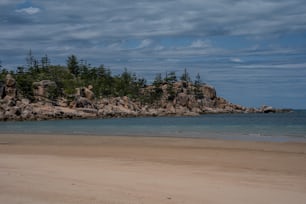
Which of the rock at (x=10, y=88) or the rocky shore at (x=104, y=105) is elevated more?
→ the rock at (x=10, y=88)

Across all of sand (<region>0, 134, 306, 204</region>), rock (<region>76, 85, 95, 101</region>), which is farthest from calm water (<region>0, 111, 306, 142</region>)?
rock (<region>76, 85, 95, 101</region>)

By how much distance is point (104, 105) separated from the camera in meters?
103

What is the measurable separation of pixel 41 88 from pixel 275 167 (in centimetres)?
9201

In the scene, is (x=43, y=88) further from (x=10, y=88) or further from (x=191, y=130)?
(x=191, y=130)

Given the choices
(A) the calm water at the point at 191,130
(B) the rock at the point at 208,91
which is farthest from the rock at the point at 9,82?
(B) the rock at the point at 208,91

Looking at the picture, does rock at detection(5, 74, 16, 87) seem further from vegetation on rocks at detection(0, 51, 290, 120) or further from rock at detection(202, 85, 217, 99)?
rock at detection(202, 85, 217, 99)

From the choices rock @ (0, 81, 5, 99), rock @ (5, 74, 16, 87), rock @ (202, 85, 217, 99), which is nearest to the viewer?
rock @ (0, 81, 5, 99)

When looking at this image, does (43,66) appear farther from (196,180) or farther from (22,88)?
(196,180)

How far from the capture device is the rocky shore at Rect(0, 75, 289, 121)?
84375 mm

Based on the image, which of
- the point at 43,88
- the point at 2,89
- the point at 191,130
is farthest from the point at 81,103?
the point at 191,130

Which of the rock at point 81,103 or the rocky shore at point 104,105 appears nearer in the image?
the rocky shore at point 104,105

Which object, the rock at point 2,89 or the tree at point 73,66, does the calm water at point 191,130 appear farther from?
the tree at point 73,66

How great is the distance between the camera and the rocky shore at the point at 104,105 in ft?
277

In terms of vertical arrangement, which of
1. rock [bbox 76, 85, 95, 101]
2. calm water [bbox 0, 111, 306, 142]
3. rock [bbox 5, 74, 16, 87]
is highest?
rock [bbox 5, 74, 16, 87]
